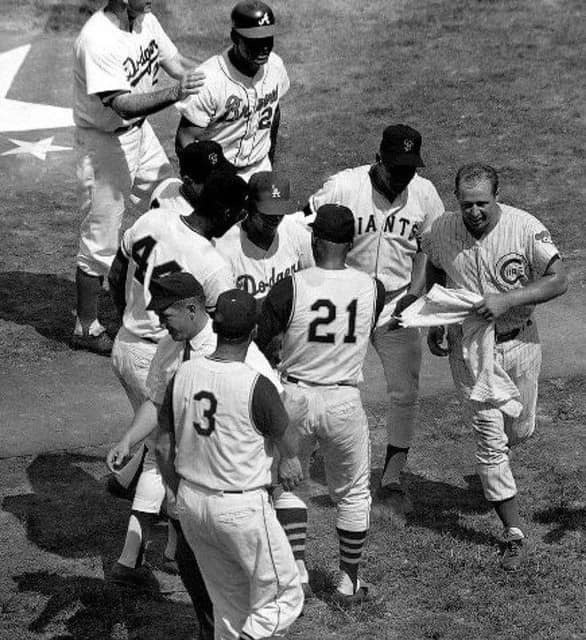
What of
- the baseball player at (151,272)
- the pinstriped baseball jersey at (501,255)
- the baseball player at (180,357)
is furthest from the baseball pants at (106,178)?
the baseball player at (180,357)

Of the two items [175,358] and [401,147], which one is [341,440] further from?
[401,147]

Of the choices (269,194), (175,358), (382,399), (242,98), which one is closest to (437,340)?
(269,194)

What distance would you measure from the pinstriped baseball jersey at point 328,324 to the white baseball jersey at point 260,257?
625 millimetres

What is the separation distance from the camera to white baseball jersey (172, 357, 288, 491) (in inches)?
235

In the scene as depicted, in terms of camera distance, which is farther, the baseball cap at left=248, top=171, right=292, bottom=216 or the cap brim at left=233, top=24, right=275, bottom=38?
the cap brim at left=233, top=24, right=275, bottom=38

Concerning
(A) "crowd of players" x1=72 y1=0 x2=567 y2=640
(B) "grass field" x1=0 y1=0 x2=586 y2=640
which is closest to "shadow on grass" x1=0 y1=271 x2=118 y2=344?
(B) "grass field" x1=0 y1=0 x2=586 y2=640

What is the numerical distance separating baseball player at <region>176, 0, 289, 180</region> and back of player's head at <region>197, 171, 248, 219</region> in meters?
2.13

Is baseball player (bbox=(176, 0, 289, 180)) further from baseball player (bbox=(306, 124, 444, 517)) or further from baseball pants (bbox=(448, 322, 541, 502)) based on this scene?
baseball pants (bbox=(448, 322, 541, 502))

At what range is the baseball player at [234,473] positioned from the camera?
6004 millimetres

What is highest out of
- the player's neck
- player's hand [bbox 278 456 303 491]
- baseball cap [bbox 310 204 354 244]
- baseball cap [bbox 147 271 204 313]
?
the player's neck

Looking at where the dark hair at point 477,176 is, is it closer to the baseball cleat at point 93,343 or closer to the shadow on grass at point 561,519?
the shadow on grass at point 561,519

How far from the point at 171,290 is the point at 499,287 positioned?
2.20 meters

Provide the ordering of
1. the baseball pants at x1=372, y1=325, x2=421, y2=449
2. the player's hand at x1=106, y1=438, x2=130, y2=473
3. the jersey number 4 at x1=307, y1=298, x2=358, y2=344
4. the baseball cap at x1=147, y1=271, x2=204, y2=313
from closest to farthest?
1. the baseball cap at x1=147, y1=271, x2=204, y2=313
2. the player's hand at x1=106, y1=438, x2=130, y2=473
3. the jersey number 4 at x1=307, y1=298, x2=358, y2=344
4. the baseball pants at x1=372, y1=325, x2=421, y2=449

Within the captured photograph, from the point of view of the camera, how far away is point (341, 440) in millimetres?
7230
